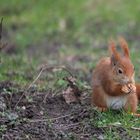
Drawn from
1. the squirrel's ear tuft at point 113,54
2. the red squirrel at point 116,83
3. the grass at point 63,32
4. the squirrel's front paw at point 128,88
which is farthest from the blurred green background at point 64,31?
the squirrel's front paw at point 128,88

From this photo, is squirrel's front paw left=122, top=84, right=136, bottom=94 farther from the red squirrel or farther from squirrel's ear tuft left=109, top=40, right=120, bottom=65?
squirrel's ear tuft left=109, top=40, right=120, bottom=65

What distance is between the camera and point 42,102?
601 cm

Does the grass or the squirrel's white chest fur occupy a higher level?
the grass

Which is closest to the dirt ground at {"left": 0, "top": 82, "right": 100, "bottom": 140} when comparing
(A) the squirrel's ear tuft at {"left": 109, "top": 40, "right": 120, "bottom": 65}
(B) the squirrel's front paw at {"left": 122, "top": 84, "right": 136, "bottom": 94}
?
(B) the squirrel's front paw at {"left": 122, "top": 84, "right": 136, "bottom": 94}

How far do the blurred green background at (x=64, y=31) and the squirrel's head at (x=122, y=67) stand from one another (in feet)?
7.15

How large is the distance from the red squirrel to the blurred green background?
2.04 m

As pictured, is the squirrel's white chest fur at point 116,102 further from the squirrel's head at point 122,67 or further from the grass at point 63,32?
the grass at point 63,32

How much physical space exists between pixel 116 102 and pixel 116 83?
215mm

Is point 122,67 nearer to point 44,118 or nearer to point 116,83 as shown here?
point 116,83

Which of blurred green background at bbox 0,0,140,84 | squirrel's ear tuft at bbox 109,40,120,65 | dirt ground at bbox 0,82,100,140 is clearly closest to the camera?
dirt ground at bbox 0,82,100,140

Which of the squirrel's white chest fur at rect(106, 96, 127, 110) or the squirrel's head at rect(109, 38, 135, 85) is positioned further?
the squirrel's white chest fur at rect(106, 96, 127, 110)

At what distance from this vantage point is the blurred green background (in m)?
8.72

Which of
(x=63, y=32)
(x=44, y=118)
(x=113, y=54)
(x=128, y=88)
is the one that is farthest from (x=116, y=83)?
(x=63, y=32)

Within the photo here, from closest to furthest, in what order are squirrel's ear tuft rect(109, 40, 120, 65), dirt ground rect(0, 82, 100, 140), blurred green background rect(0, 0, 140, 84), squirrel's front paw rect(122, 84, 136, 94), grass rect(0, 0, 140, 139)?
dirt ground rect(0, 82, 100, 140)
squirrel's front paw rect(122, 84, 136, 94)
squirrel's ear tuft rect(109, 40, 120, 65)
grass rect(0, 0, 140, 139)
blurred green background rect(0, 0, 140, 84)
